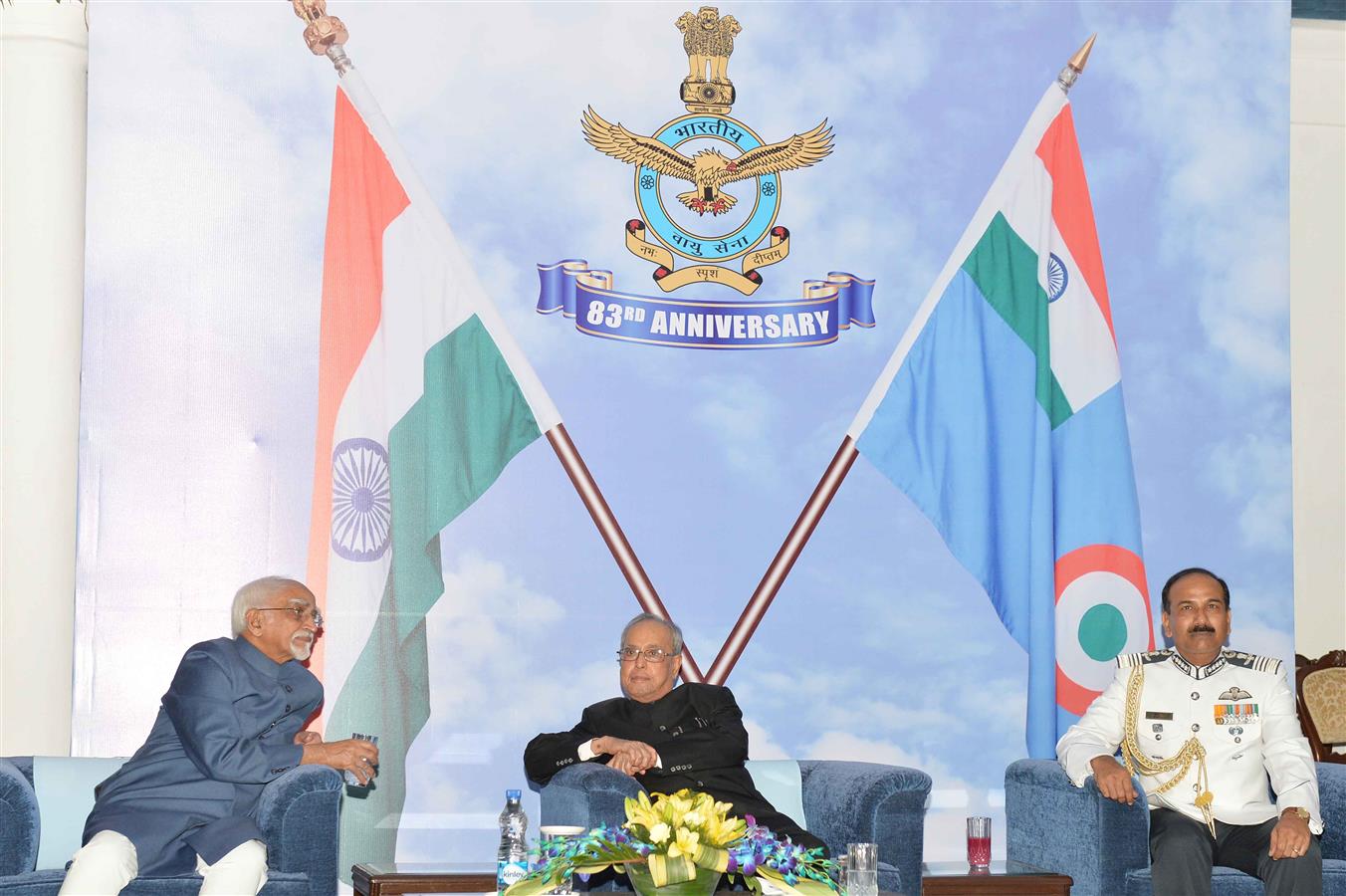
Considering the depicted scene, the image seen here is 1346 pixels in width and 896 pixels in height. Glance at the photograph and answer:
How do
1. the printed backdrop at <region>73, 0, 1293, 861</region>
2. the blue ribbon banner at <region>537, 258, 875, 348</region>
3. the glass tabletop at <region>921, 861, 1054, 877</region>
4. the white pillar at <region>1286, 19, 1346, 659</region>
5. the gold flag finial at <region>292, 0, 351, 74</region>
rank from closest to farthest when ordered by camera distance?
the glass tabletop at <region>921, 861, 1054, 877</region>
the printed backdrop at <region>73, 0, 1293, 861</region>
the gold flag finial at <region>292, 0, 351, 74</region>
the blue ribbon banner at <region>537, 258, 875, 348</region>
the white pillar at <region>1286, 19, 1346, 659</region>

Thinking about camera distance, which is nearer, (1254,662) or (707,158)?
(1254,662)

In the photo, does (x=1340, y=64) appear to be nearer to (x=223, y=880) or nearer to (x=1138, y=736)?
(x=1138, y=736)

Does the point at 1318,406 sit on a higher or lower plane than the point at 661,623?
higher

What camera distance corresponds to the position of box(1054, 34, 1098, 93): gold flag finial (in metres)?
5.22

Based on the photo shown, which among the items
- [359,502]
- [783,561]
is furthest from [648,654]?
[359,502]

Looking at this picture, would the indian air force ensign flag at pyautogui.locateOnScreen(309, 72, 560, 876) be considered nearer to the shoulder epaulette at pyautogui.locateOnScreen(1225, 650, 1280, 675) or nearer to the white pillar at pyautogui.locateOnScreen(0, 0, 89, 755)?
the white pillar at pyautogui.locateOnScreen(0, 0, 89, 755)

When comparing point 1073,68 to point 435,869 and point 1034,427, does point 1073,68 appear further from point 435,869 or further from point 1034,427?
point 435,869

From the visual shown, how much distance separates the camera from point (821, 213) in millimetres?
5059

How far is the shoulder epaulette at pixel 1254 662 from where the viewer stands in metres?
4.16

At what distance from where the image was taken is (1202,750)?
4.08m

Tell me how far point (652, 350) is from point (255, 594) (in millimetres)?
1573

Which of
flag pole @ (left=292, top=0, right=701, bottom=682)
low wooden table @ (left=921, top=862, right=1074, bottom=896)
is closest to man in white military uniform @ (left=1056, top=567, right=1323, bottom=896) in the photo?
low wooden table @ (left=921, top=862, right=1074, bottom=896)

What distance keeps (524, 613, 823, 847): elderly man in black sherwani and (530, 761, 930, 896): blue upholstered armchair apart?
0.10 meters

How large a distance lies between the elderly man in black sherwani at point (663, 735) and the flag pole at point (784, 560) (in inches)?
25.0
